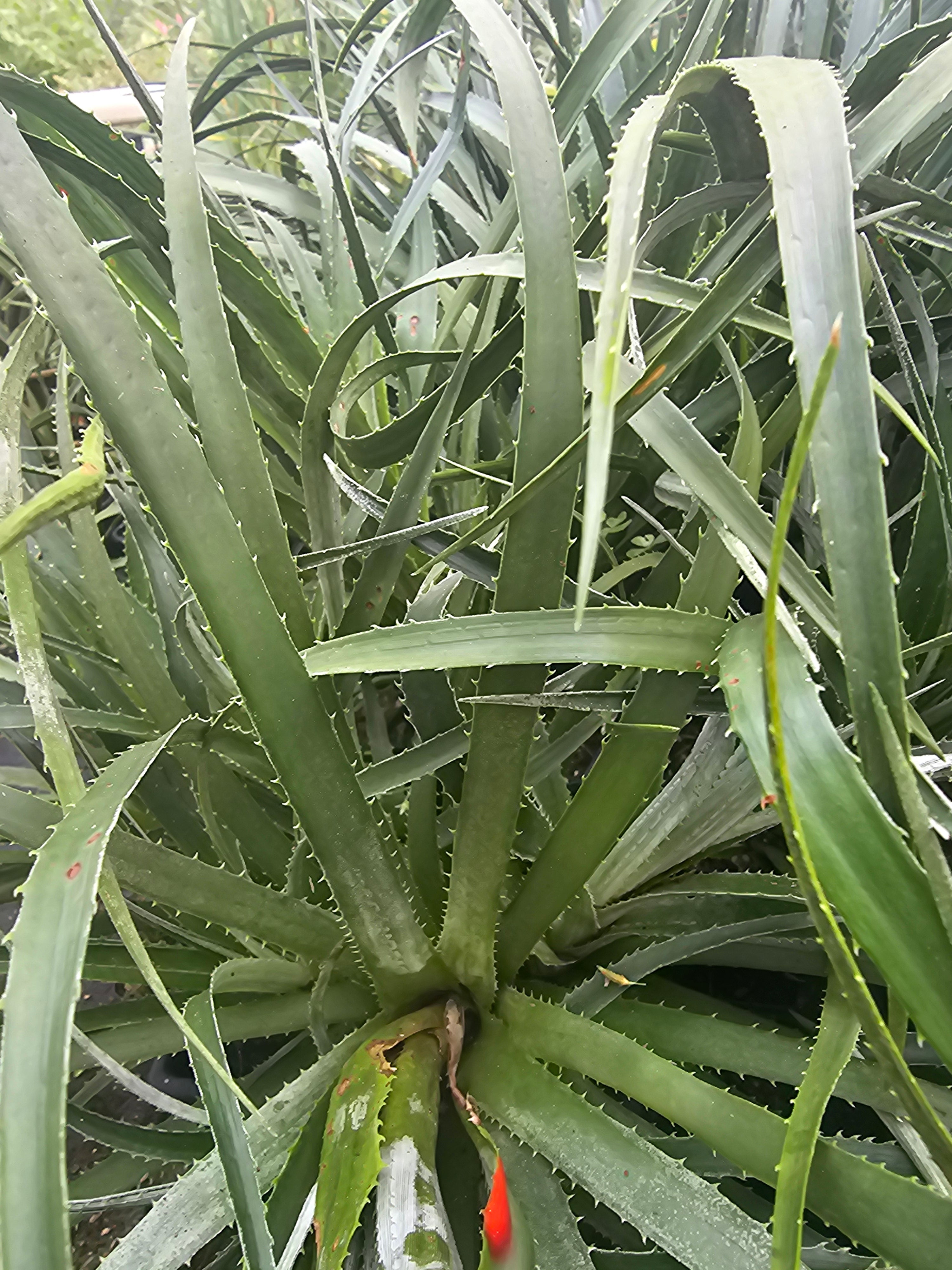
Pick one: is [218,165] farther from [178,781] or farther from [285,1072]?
[285,1072]

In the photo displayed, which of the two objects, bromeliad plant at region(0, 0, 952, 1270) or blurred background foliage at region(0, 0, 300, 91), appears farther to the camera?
blurred background foliage at region(0, 0, 300, 91)

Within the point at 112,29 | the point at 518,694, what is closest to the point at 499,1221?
the point at 518,694

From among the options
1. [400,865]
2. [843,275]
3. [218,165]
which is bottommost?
[400,865]

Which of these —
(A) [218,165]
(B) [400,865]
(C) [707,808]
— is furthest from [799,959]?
(A) [218,165]

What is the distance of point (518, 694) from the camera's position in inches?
10.0

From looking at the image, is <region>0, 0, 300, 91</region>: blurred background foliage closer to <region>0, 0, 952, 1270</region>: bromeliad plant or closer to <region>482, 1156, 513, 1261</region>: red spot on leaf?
<region>0, 0, 952, 1270</region>: bromeliad plant

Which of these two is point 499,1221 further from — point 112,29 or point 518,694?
point 112,29

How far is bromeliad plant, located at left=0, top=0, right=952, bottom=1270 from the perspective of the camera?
168 millimetres

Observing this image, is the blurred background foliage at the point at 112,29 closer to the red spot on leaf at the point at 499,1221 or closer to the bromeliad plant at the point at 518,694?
the bromeliad plant at the point at 518,694

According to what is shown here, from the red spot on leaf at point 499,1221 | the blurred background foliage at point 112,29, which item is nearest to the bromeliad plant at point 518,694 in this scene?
the red spot on leaf at point 499,1221

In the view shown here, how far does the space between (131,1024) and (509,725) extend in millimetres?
225

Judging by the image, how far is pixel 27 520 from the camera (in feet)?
0.60

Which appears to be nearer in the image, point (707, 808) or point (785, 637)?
point (785, 637)

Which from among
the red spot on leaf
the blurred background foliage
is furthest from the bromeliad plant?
the blurred background foliage
